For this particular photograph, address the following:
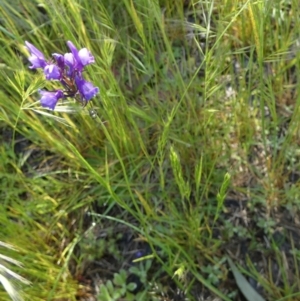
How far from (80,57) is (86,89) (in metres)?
0.05

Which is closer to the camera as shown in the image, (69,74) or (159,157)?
(69,74)

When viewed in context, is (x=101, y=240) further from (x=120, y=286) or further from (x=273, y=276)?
(x=273, y=276)

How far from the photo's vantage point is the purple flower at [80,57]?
780 millimetres

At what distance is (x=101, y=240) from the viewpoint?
4.28 ft

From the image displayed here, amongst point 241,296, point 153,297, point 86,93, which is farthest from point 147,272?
point 86,93

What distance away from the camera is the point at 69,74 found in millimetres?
799

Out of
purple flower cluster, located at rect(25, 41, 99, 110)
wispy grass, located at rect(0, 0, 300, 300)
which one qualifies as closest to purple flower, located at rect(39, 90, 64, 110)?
purple flower cluster, located at rect(25, 41, 99, 110)

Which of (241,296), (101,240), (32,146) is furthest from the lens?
(32,146)

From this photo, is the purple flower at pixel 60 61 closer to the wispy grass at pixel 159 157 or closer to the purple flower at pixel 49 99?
the purple flower at pixel 49 99

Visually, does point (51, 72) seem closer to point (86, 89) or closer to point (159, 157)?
point (86, 89)

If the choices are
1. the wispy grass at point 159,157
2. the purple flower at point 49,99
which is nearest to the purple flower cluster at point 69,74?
the purple flower at point 49,99

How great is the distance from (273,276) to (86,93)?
0.69 m


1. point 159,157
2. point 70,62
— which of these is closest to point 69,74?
point 70,62

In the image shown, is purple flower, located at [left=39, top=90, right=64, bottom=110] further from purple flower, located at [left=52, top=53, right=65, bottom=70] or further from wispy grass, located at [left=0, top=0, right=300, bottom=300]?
wispy grass, located at [left=0, top=0, right=300, bottom=300]
